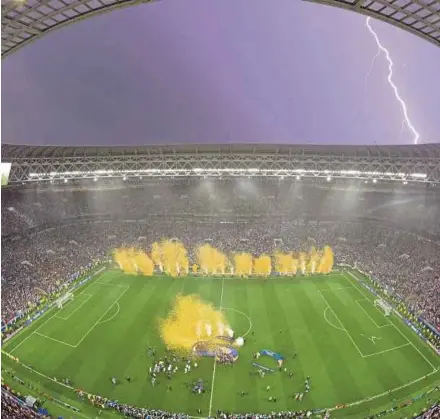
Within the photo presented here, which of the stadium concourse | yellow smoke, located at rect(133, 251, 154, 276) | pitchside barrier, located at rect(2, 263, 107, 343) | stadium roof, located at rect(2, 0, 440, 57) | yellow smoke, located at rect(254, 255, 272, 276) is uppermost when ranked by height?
stadium roof, located at rect(2, 0, 440, 57)

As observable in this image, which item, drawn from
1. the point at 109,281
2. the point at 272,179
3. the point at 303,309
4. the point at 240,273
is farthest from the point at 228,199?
the point at 303,309

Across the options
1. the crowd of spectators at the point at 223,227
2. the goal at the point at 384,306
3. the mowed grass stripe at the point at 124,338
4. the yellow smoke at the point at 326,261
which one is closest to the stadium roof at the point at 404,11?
the mowed grass stripe at the point at 124,338

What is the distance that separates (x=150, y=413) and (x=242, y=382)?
264 inches

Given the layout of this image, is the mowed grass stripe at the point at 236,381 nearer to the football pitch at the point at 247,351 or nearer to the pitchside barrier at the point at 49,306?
the football pitch at the point at 247,351

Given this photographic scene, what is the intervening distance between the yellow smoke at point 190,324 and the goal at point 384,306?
15.6 metres

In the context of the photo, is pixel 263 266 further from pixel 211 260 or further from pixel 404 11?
pixel 404 11

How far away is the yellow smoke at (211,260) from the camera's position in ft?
157

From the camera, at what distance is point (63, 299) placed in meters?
38.3

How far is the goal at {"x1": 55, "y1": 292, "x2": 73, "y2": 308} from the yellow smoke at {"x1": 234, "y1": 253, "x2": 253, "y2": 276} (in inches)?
771

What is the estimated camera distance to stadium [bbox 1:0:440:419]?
2456 centimetres

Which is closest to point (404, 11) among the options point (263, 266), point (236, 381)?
point (236, 381)

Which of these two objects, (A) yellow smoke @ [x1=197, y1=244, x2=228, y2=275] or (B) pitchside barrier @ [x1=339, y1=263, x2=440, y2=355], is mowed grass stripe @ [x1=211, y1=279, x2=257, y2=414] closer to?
(A) yellow smoke @ [x1=197, y1=244, x2=228, y2=275]

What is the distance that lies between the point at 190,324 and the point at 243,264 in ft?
53.4

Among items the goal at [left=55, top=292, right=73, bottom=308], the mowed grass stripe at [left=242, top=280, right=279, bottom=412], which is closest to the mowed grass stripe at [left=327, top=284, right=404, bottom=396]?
the mowed grass stripe at [left=242, top=280, right=279, bottom=412]
